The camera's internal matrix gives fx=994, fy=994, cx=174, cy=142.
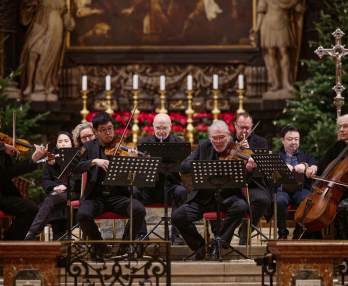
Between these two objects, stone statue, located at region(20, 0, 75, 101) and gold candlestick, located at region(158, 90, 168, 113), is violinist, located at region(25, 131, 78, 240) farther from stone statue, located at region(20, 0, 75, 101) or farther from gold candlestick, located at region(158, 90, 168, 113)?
stone statue, located at region(20, 0, 75, 101)

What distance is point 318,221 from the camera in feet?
32.0

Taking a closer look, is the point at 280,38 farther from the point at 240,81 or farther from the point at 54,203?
the point at 54,203

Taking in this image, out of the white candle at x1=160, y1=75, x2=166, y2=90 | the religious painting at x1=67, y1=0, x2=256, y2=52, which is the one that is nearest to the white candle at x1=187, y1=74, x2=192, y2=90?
the white candle at x1=160, y1=75, x2=166, y2=90

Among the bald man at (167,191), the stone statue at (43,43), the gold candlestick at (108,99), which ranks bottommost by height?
the bald man at (167,191)

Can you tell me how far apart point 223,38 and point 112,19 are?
1.91 m

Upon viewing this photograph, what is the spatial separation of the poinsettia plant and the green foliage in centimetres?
123

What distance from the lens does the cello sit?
9.77m

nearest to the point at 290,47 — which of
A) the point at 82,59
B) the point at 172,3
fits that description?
the point at 172,3

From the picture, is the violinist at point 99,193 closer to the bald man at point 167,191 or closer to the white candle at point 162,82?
the bald man at point 167,191

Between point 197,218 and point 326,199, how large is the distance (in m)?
1.48

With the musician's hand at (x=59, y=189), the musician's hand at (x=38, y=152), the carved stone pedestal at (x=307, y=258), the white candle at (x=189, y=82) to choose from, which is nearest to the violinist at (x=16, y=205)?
the musician's hand at (x=38, y=152)

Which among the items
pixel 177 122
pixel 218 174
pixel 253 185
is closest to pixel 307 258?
pixel 218 174

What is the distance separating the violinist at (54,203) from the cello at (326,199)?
2.82m

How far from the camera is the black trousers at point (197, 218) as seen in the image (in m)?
10.5
